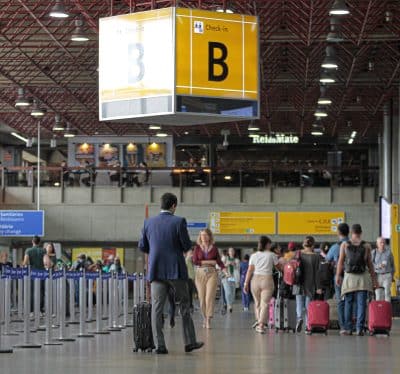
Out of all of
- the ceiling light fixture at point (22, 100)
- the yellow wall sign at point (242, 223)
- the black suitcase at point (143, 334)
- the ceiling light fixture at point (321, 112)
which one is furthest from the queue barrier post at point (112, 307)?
the yellow wall sign at point (242, 223)

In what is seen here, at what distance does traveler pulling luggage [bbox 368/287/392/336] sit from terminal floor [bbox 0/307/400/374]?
1.09 ft

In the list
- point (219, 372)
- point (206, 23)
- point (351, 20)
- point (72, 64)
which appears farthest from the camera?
point (72, 64)

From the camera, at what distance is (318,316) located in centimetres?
1847

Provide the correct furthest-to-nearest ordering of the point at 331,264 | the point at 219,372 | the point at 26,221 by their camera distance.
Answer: the point at 26,221 → the point at 331,264 → the point at 219,372

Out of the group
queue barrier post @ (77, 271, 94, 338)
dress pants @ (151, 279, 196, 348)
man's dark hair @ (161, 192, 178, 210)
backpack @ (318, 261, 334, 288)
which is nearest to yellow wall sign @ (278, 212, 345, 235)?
backpack @ (318, 261, 334, 288)

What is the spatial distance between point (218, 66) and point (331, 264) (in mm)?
4206

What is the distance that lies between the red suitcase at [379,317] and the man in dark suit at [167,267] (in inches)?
210

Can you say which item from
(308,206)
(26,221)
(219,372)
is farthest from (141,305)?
(308,206)

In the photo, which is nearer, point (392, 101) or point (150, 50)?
point (150, 50)

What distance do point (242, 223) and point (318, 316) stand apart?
31.3 m

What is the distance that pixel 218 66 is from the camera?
1712 centimetres

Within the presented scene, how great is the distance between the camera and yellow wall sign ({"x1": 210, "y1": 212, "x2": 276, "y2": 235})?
49469 millimetres

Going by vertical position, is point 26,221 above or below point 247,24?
below

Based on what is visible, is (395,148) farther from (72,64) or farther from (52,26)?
(52,26)
